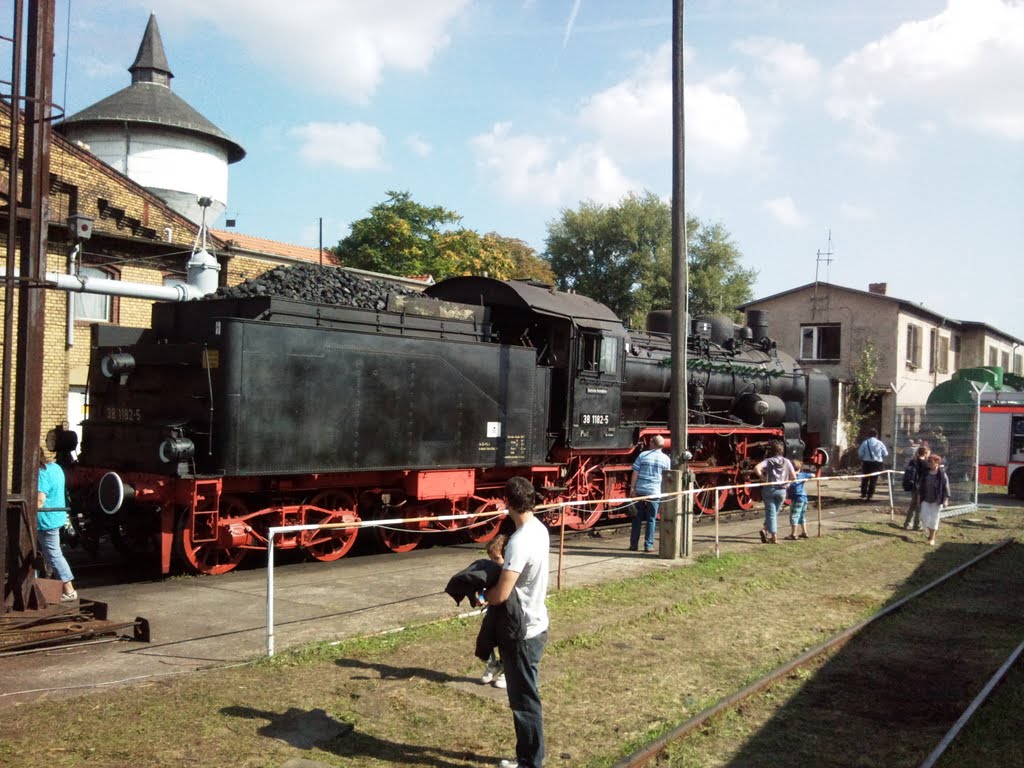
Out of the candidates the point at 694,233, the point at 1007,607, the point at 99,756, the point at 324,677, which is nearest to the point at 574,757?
the point at 324,677

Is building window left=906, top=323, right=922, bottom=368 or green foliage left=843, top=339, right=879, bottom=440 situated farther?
building window left=906, top=323, right=922, bottom=368

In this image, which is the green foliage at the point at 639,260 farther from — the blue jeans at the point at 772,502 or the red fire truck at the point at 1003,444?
the blue jeans at the point at 772,502

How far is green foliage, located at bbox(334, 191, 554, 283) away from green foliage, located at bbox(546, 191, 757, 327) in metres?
10.7

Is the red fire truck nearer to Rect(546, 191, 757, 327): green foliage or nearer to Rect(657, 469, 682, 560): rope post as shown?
Rect(657, 469, 682, 560): rope post

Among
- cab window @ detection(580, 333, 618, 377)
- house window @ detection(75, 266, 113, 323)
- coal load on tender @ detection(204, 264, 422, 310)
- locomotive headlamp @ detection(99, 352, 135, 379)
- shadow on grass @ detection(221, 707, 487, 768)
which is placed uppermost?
house window @ detection(75, 266, 113, 323)

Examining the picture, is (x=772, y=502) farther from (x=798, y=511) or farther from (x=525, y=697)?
(x=525, y=697)

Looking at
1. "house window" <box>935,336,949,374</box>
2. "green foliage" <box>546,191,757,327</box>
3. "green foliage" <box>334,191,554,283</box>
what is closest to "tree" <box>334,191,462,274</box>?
"green foliage" <box>334,191,554,283</box>

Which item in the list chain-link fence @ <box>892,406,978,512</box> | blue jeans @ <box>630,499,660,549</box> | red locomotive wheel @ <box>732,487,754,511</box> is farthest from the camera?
chain-link fence @ <box>892,406,978,512</box>

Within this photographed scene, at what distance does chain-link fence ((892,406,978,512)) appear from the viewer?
19547mm

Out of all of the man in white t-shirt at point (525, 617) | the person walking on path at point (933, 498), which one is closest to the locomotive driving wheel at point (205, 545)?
the man in white t-shirt at point (525, 617)

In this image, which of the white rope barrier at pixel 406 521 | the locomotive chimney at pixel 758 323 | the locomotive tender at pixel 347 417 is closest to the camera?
the white rope barrier at pixel 406 521

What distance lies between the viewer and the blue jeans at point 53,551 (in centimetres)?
836

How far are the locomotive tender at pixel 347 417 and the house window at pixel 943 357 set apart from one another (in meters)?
25.6

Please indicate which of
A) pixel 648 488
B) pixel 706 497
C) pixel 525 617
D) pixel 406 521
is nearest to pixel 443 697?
pixel 525 617
